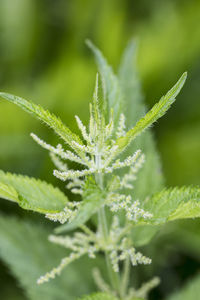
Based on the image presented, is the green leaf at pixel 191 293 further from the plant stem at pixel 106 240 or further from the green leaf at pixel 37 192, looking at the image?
the green leaf at pixel 37 192

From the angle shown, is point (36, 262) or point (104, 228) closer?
point (104, 228)

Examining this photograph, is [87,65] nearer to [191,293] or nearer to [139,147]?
[139,147]

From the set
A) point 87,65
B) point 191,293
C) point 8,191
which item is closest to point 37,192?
point 8,191

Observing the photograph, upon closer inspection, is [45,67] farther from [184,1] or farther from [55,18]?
[184,1]

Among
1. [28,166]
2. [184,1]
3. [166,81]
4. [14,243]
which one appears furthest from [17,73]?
[14,243]

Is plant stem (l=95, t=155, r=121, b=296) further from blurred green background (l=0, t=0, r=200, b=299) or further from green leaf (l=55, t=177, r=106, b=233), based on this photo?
blurred green background (l=0, t=0, r=200, b=299)

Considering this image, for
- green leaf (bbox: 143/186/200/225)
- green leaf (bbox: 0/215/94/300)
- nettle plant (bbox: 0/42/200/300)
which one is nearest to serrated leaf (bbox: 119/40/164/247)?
nettle plant (bbox: 0/42/200/300)

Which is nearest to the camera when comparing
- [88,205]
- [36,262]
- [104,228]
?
[88,205]
